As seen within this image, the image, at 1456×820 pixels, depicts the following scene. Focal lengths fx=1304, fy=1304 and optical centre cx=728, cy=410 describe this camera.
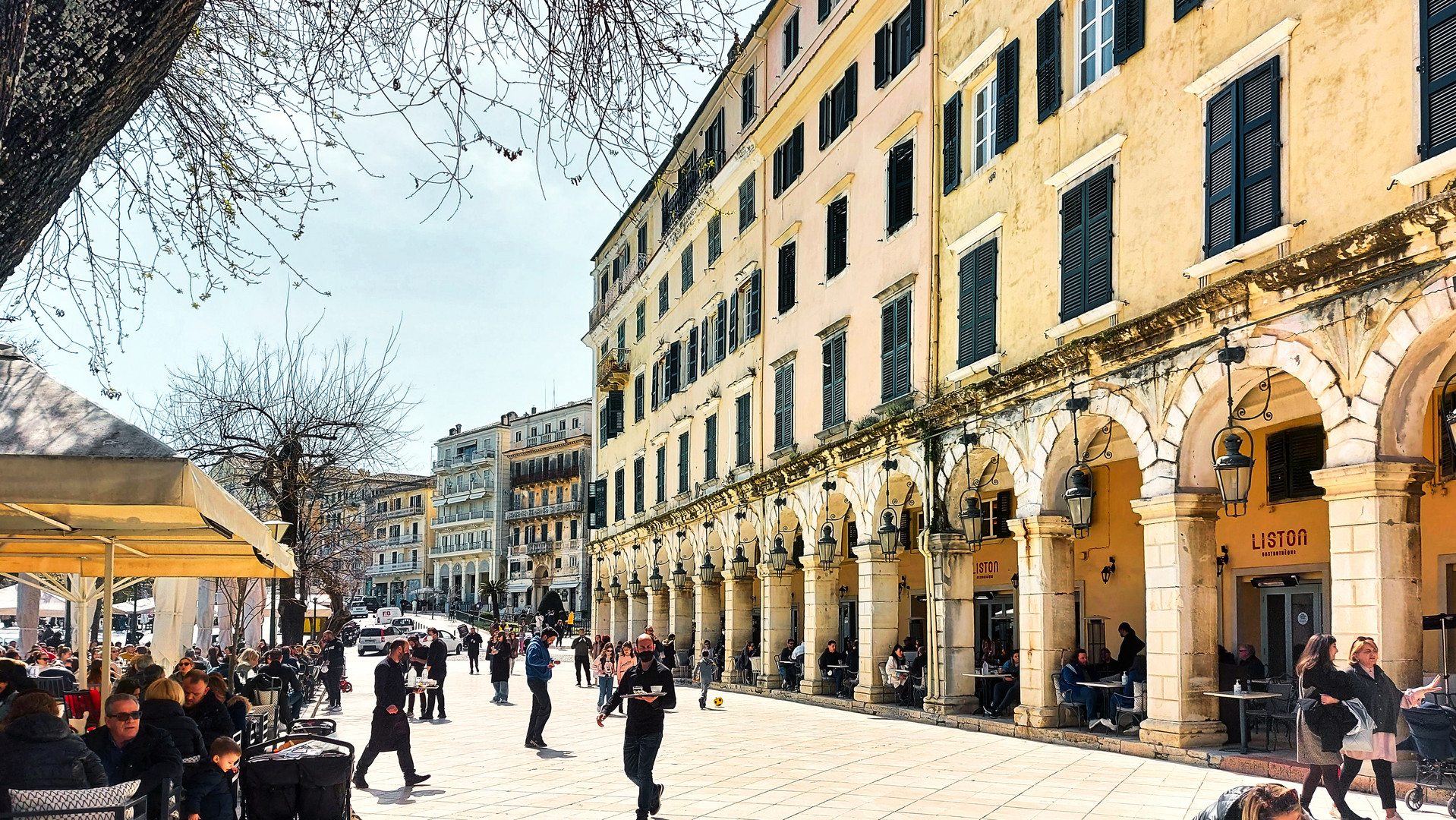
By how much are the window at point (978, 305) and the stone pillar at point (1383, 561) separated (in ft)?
24.4

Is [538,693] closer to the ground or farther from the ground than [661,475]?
closer to the ground

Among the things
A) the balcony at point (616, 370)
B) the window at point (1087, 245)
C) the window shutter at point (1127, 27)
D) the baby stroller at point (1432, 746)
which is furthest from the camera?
the balcony at point (616, 370)

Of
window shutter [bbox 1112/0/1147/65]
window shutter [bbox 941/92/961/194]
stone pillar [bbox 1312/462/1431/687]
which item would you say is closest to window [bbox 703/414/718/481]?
window shutter [bbox 941/92/961/194]

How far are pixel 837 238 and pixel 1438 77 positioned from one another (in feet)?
51.3

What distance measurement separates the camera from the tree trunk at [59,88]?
444cm

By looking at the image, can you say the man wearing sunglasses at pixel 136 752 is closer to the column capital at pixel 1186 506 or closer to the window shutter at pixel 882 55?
the column capital at pixel 1186 506

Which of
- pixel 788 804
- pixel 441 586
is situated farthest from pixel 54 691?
pixel 441 586

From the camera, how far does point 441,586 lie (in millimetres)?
118062

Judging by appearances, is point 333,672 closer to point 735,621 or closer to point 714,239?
point 735,621

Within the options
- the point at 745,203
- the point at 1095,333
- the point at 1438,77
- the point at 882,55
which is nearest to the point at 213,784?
the point at 1438,77

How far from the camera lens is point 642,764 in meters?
10.7

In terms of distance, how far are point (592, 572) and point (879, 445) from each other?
3044 centimetres

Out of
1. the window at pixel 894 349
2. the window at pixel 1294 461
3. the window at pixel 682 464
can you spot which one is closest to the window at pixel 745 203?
the window at pixel 682 464

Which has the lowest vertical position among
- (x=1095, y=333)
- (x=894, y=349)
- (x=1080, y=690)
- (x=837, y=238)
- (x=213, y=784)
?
(x=1080, y=690)
